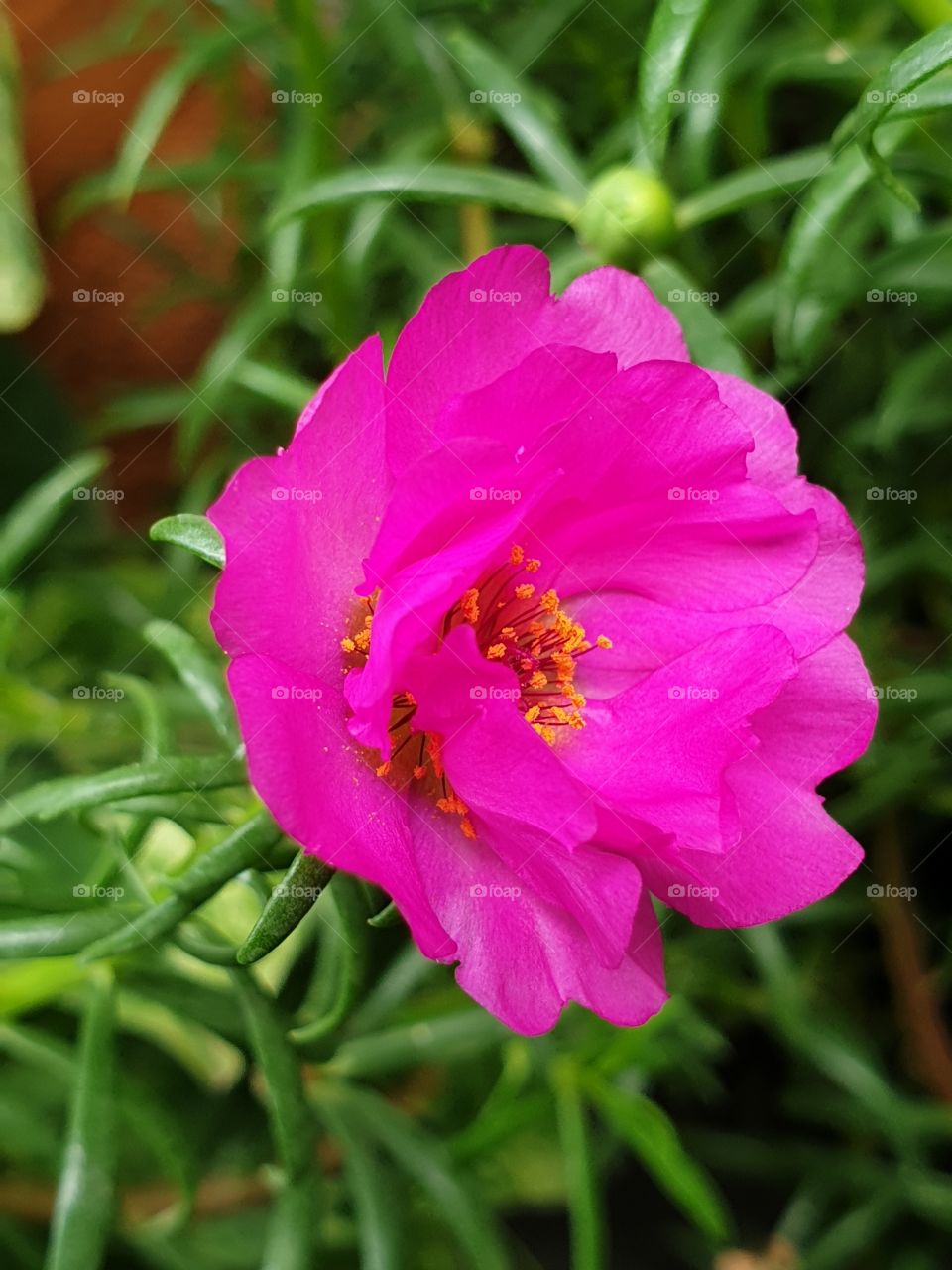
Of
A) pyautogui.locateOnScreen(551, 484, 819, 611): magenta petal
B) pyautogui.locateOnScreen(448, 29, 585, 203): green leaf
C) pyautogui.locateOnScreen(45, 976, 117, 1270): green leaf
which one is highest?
pyautogui.locateOnScreen(448, 29, 585, 203): green leaf

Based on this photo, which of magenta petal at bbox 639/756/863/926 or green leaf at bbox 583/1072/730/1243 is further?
green leaf at bbox 583/1072/730/1243

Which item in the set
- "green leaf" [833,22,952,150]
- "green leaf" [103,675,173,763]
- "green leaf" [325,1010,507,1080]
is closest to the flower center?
"green leaf" [103,675,173,763]

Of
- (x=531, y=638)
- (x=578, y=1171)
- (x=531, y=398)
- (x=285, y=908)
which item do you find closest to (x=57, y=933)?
(x=285, y=908)

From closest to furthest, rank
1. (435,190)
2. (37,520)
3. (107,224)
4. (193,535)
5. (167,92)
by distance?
(193,535) < (435,190) < (37,520) < (167,92) < (107,224)

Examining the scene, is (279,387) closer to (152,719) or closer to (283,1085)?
(152,719)

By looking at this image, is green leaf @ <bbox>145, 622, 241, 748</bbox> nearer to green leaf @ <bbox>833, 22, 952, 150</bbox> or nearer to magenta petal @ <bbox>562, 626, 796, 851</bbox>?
magenta petal @ <bbox>562, 626, 796, 851</bbox>

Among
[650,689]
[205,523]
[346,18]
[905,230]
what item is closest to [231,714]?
[205,523]

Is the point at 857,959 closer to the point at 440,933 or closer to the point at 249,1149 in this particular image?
the point at 249,1149
